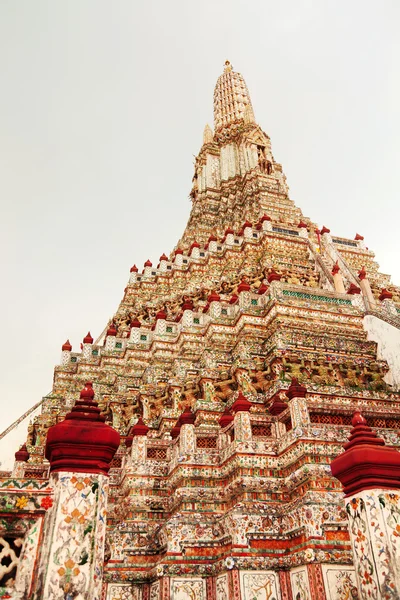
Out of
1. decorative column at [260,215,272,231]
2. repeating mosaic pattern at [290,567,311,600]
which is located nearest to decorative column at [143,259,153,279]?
decorative column at [260,215,272,231]

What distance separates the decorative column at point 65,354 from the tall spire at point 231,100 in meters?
25.1

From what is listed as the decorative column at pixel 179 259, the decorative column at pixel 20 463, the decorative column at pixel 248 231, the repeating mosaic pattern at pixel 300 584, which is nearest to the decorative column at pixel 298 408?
the repeating mosaic pattern at pixel 300 584

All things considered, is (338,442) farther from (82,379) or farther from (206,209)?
(206,209)

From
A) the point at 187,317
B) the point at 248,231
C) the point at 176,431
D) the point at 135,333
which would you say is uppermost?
the point at 248,231

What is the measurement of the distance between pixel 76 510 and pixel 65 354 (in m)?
20.1

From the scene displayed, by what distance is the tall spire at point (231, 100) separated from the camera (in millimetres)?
42125

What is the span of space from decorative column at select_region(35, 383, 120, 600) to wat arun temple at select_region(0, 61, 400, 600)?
0.04ft

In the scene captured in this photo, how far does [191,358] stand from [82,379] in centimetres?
800

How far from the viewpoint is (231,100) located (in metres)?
44.1

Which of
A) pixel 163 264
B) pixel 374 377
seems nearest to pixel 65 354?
pixel 163 264

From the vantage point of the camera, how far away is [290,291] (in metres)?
15.2

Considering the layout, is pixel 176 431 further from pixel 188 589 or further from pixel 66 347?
pixel 66 347

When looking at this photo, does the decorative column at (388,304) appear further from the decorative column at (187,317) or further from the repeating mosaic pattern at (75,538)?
the repeating mosaic pattern at (75,538)

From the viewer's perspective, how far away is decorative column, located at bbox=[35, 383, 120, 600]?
12.3ft
